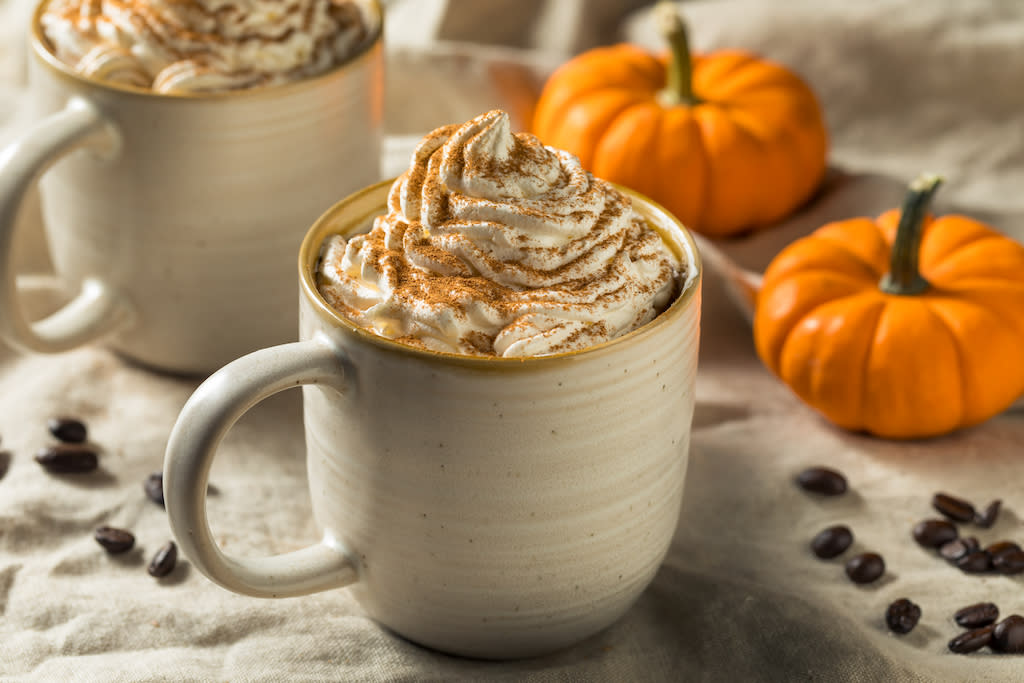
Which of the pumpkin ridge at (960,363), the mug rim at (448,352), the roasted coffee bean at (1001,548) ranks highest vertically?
the mug rim at (448,352)

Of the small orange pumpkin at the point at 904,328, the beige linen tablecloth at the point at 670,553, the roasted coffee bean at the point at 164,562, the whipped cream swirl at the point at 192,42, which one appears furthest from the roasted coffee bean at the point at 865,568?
the whipped cream swirl at the point at 192,42

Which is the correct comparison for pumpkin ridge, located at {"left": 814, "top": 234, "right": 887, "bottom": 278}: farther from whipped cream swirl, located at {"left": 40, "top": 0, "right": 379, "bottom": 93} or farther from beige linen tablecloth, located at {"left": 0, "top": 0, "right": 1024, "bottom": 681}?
whipped cream swirl, located at {"left": 40, "top": 0, "right": 379, "bottom": 93}

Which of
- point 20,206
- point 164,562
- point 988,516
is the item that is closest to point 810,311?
point 988,516

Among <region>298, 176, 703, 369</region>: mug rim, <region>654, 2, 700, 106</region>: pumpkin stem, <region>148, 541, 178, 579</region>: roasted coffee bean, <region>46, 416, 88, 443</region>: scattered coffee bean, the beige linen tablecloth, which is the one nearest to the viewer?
<region>298, 176, 703, 369</region>: mug rim

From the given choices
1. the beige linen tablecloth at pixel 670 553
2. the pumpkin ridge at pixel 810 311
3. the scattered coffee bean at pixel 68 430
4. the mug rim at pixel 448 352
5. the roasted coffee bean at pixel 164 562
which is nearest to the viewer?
the mug rim at pixel 448 352

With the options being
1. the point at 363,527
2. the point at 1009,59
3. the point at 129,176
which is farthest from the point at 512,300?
the point at 1009,59

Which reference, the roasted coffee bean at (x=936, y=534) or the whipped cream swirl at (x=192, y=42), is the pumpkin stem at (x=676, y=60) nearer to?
the whipped cream swirl at (x=192, y=42)

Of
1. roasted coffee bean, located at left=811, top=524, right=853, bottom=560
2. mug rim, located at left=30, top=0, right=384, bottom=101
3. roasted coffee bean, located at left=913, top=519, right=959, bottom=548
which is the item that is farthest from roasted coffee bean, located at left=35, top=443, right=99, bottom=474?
roasted coffee bean, located at left=913, top=519, right=959, bottom=548

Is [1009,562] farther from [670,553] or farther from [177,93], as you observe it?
[177,93]
